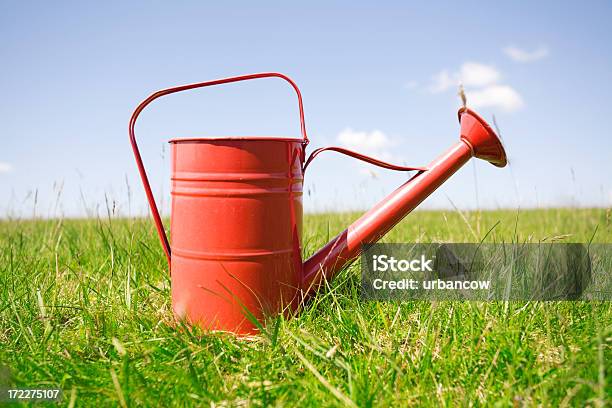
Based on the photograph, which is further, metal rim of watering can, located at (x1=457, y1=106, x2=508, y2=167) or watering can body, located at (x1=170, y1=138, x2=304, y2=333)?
metal rim of watering can, located at (x1=457, y1=106, x2=508, y2=167)

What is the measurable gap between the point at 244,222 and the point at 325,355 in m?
0.56

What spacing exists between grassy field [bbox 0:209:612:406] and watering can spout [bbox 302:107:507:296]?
0.46 feet

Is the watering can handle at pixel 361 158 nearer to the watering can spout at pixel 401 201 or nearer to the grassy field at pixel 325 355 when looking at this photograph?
the watering can spout at pixel 401 201

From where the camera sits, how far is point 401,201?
6.77 feet

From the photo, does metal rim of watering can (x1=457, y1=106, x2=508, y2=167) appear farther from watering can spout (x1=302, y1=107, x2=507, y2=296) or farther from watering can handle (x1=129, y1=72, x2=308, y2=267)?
watering can handle (x1=129, y1=72, x2=308, y2=267)

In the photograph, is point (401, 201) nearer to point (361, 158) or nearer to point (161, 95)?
point (361, 158)

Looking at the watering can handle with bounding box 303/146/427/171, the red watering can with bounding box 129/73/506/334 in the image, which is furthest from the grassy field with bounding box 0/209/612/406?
the watering can handle with bounding box 303/146/427/171

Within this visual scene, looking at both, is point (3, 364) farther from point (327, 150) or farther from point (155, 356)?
point (327, 150)

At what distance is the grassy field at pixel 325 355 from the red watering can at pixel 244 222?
129mm

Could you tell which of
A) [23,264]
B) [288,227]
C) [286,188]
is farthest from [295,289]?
[23,264]

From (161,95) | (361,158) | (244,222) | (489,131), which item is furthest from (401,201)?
(161,95)

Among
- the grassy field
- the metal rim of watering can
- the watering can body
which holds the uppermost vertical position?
the metal rim of watering can

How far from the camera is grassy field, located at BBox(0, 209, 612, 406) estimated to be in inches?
55.4

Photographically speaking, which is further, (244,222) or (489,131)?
(489,131)
